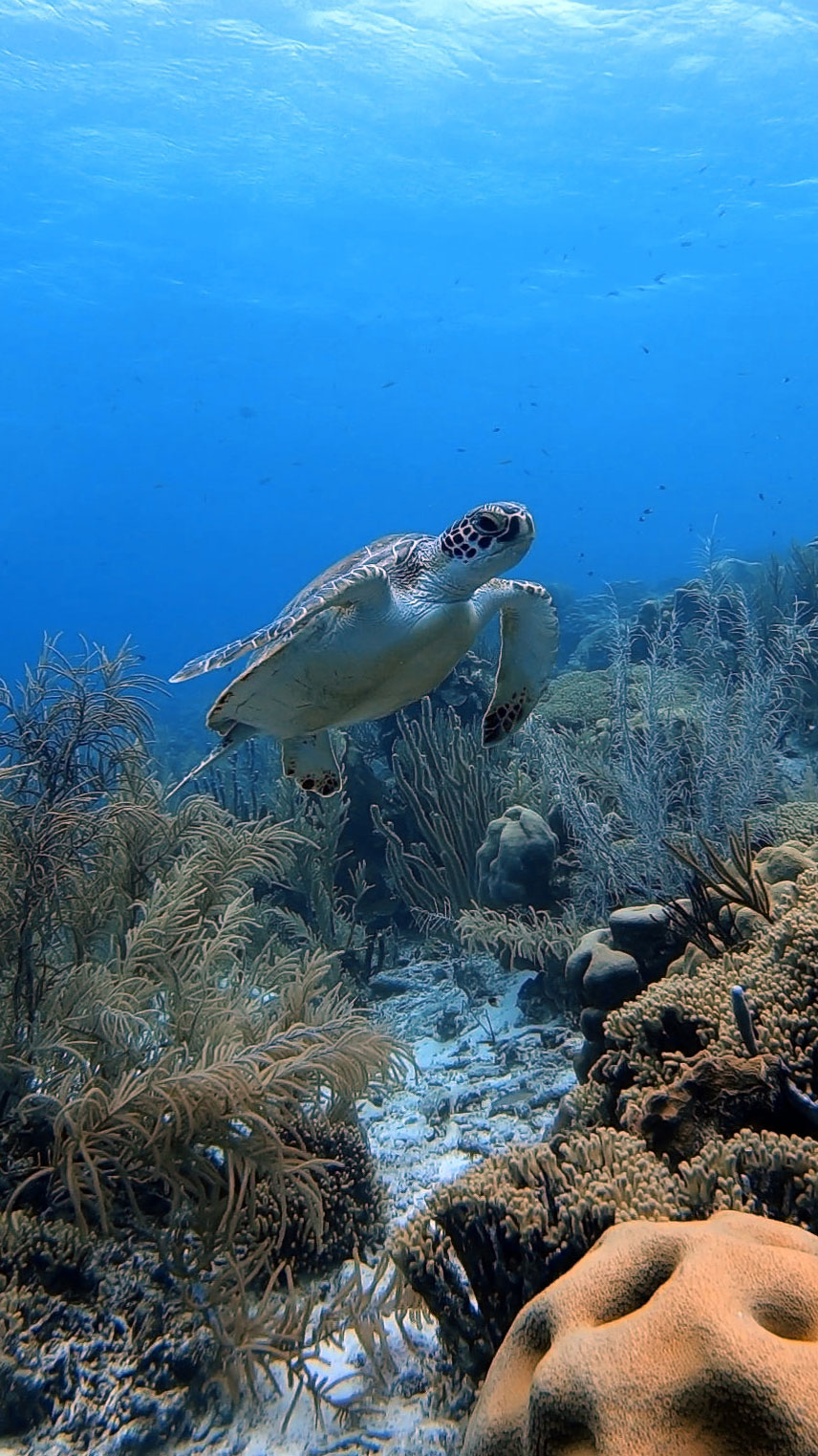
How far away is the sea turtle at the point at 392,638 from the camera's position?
4320 mm

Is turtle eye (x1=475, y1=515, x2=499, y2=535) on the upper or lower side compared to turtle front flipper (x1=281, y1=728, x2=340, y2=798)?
upper

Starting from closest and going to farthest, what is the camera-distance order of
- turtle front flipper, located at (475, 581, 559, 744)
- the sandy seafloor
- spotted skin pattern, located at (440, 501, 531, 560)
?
the sandy seafloor < spotted skin pattern, located at (440, 501, 531, 560) < turtle front flipper, located at (475, 581, 559, 744)

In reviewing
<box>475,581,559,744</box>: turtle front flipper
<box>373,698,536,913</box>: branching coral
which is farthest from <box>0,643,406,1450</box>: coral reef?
<box>373,698,536,913</box>: branching coral

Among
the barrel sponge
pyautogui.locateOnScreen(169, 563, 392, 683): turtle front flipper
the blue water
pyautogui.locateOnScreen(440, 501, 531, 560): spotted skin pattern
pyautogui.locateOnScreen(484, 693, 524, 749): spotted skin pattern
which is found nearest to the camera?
the barrel sponge

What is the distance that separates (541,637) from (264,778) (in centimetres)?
802

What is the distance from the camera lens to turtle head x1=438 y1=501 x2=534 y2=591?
4.31 m

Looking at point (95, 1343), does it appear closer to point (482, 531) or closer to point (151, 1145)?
point (151, 1145)

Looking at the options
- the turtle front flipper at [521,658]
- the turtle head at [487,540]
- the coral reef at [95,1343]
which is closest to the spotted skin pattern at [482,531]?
the turtle head at [487,540]

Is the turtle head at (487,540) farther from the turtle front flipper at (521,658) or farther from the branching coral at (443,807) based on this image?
the branching coral at (443,807)

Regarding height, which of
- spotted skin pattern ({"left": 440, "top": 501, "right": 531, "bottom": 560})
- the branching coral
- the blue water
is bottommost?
the branching coral

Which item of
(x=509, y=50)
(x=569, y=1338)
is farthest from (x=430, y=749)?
(x=509, y=50)

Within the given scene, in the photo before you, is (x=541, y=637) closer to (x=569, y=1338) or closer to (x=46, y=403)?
(x=569, y=1338)

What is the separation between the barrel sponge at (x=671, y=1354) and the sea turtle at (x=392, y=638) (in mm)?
3187

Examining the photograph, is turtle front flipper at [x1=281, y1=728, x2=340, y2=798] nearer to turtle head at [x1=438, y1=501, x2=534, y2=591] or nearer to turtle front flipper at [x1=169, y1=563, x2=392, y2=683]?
turtle front flipper at [x1=169, y1=563, x2=392, y2=683]
